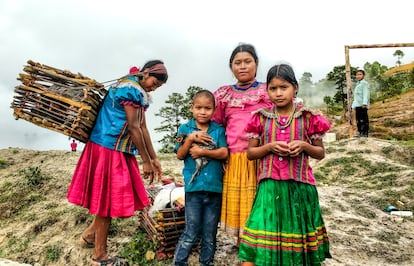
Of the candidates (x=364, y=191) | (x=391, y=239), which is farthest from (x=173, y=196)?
(x=364, y=191)

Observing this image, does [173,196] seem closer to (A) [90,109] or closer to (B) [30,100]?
(A) [90,109]

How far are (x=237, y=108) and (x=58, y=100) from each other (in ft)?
4.82

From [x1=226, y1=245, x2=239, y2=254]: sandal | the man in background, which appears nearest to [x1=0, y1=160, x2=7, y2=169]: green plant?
[x1=226, y1=245, x2=239, y2=254]: sandal

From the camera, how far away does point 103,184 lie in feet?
9.30

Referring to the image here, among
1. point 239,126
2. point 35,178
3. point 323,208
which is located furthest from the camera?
point 35,178

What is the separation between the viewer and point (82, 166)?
2934mm

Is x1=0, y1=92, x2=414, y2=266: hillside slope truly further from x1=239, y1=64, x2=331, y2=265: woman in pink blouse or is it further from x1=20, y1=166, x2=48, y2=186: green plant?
x1=239, y1=64, x2=331, y2=265: woman in pink blouse

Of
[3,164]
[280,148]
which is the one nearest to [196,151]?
Result: [280,148]

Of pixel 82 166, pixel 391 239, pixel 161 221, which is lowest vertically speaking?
pixel 391 239

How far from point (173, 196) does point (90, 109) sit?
121cm

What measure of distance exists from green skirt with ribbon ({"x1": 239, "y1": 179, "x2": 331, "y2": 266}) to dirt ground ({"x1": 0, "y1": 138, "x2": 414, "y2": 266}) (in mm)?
1123

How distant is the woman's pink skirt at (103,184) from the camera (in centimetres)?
282

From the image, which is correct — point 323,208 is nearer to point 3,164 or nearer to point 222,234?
point 222,234

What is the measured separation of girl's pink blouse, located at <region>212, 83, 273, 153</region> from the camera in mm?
2580
